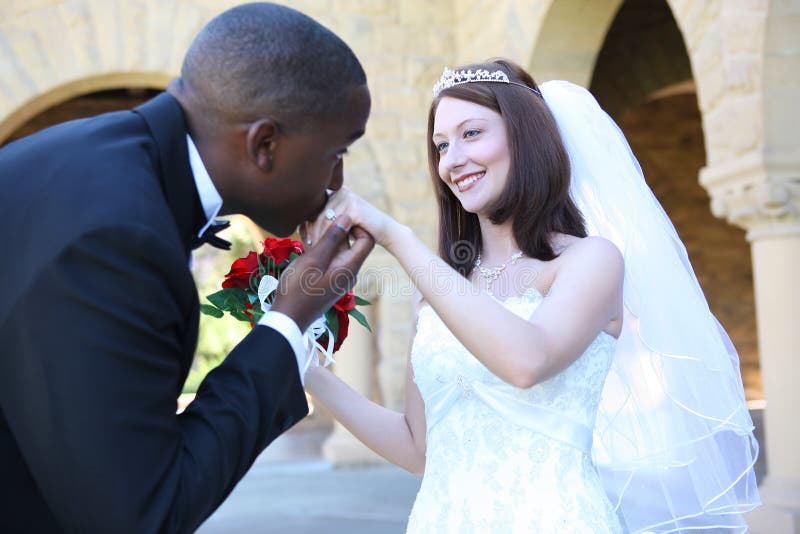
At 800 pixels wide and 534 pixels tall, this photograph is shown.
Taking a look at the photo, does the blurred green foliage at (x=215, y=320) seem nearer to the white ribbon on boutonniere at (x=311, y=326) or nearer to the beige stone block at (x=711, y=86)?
the beige stone block at (x=711, y=86)

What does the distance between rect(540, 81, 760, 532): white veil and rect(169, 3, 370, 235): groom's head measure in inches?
53.8

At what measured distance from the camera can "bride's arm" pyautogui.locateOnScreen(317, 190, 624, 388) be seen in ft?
5.52

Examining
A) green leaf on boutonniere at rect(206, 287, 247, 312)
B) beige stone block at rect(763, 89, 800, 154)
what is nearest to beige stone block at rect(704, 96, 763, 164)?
beige stone block at rect(763, 89, 800, 154)

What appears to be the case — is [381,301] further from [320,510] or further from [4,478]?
[4,478]

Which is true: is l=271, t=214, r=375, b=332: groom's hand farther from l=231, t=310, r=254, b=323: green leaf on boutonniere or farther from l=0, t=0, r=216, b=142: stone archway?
l=0, t=0, r=216, b=142: stone archway

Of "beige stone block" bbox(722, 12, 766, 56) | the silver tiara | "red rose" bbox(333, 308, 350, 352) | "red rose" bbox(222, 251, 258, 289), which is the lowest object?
"beige stone block" bbox(722, 12, 766, 56)

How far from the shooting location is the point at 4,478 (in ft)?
3.57

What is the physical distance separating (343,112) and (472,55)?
6.28 m

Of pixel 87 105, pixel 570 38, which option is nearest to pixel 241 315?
pixel 570 38

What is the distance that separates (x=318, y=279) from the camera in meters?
1.17

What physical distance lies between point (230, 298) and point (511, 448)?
32.7 inches

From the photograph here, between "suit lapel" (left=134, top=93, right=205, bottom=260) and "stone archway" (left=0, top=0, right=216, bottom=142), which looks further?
"stone archway" (left=0, top=0, right=216, bottom=142)

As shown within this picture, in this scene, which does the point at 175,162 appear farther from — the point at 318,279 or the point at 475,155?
the point at 475,155

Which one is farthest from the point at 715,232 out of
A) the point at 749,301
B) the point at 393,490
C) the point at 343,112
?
the point at 343,112
